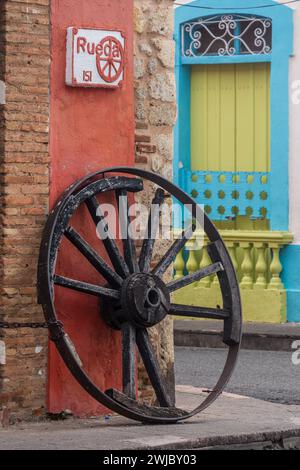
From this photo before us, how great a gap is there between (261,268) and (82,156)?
22.7ft

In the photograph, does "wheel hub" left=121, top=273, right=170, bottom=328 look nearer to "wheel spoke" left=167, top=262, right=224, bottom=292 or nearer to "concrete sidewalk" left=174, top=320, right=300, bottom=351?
"wheel spoke" left=167, top=262, right=224, bottom=292

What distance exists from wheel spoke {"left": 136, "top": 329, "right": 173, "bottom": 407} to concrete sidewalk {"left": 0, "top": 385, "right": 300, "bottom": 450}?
9.8 inches

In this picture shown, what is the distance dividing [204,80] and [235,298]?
728 centimetres

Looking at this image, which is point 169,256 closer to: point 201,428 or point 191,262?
point 201,428

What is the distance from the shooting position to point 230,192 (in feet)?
58.1

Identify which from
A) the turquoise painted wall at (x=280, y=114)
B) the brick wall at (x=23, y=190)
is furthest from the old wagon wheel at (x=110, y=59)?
the turquoise painted wall at (x=280, y=114)

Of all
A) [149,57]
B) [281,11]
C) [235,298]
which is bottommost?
[235,298]

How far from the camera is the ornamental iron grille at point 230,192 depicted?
1756 centimetres

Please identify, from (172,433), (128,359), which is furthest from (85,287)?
(172,433)

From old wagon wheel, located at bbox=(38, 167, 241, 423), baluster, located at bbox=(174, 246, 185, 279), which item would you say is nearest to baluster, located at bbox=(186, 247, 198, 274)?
baluster, located at bbox=(174, 246, 185, 279)

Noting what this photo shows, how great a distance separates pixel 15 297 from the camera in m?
10.2
